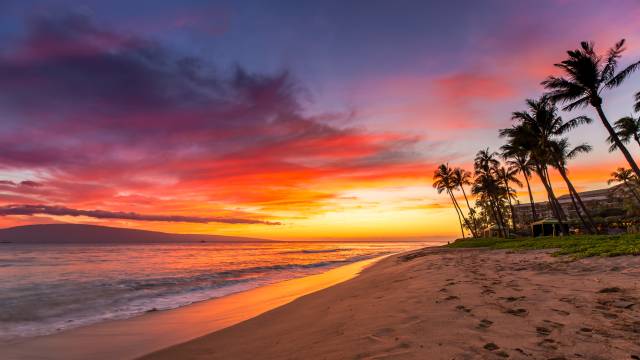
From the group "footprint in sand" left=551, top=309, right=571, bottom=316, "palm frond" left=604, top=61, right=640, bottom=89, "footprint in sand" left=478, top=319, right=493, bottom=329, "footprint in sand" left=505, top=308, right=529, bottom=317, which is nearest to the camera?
"footprint in sand" left=478, top=319, right=493, bottom=329

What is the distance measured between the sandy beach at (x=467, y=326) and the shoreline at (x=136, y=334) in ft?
2.58

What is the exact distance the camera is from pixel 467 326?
521 centimetres

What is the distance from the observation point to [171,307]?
12.2 m

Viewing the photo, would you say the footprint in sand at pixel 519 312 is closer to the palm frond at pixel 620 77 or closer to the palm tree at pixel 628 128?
the palm frond at pixel 620 77

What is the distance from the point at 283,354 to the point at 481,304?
12.9ft

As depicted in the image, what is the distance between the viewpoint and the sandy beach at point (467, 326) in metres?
4.26

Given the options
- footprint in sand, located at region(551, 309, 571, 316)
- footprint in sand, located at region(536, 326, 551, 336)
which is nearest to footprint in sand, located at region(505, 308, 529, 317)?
footprint in sand, located at region(551, 309, 571, 316)

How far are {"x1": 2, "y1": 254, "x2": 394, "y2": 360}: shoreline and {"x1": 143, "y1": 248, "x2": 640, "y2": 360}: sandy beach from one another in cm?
79

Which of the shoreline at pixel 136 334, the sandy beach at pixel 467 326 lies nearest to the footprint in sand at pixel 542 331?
the sandy beach at pixel 467 326

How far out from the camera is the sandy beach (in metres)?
4.26

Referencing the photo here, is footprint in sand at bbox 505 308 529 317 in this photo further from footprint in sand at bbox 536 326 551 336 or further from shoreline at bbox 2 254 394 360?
shoreline at bbox 2 254 394 360

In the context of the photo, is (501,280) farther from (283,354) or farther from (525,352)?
(283,354)

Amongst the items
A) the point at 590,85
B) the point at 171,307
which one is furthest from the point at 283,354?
the point at 590,85

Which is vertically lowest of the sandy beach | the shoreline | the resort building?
the shoreline
